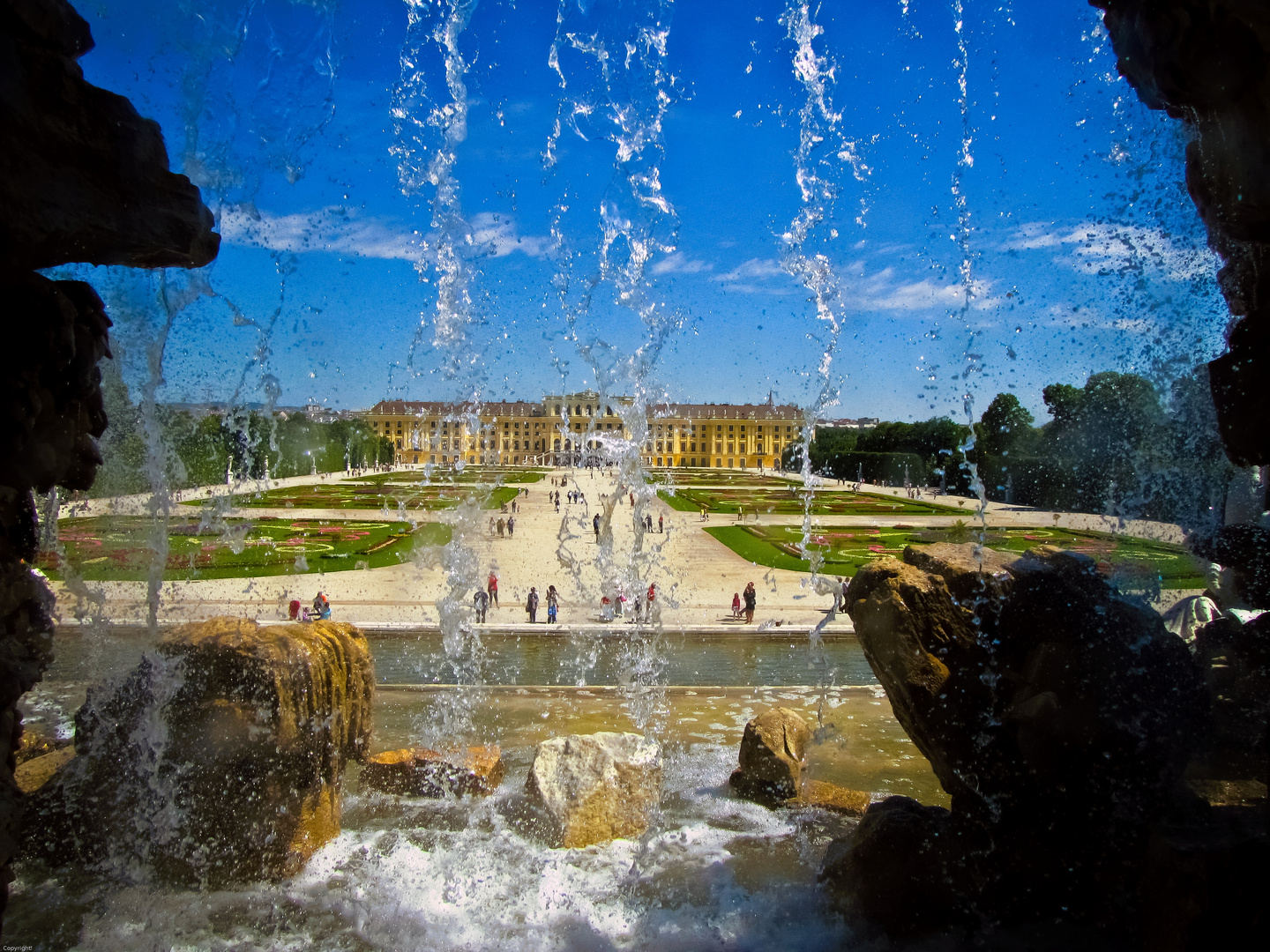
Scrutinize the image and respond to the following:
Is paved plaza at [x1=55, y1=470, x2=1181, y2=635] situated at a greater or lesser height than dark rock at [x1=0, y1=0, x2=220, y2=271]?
lesser

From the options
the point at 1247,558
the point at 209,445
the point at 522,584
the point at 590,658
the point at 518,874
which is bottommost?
the point at 518,874

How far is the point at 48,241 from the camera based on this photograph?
142 inches

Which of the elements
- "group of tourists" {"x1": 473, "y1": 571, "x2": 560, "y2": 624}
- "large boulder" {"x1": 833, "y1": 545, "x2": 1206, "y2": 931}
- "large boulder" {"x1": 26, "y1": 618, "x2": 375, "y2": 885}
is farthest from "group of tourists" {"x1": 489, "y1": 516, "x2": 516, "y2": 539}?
"large boulder" {"x1": 833, "y1": 545, "x2": 1206, "y2": 931}

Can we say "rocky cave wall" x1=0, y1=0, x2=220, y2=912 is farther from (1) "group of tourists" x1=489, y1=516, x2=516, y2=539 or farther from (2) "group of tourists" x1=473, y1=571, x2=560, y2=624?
(1) "group of tourists" x1=489, y1=516, x2=516, y2=539

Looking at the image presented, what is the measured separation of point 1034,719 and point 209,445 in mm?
23305

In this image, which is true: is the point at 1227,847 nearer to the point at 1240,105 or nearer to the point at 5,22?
the point at 1240,105

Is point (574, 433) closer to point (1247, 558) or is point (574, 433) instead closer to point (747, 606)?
point (747, 606)

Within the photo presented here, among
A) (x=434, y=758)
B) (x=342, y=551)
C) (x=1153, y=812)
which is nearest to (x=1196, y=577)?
(x=1153, y=812)

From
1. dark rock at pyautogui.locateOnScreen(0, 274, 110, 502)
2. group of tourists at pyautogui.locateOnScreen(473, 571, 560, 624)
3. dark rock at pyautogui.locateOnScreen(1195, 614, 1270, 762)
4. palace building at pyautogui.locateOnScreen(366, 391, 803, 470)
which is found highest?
palace building at pyautogui.locateOnScreen(366, 391, 803, 470)

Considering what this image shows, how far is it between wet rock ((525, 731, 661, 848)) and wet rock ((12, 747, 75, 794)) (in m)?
3.60

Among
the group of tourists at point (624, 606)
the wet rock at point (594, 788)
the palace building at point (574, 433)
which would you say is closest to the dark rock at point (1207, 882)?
the wet rock at point (594, 788)

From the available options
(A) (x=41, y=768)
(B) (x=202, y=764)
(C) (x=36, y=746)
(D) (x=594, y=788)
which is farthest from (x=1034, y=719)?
(C) (x=36, y=746)

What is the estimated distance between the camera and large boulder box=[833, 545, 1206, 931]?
4.62m

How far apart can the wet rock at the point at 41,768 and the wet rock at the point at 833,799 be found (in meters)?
5.94
